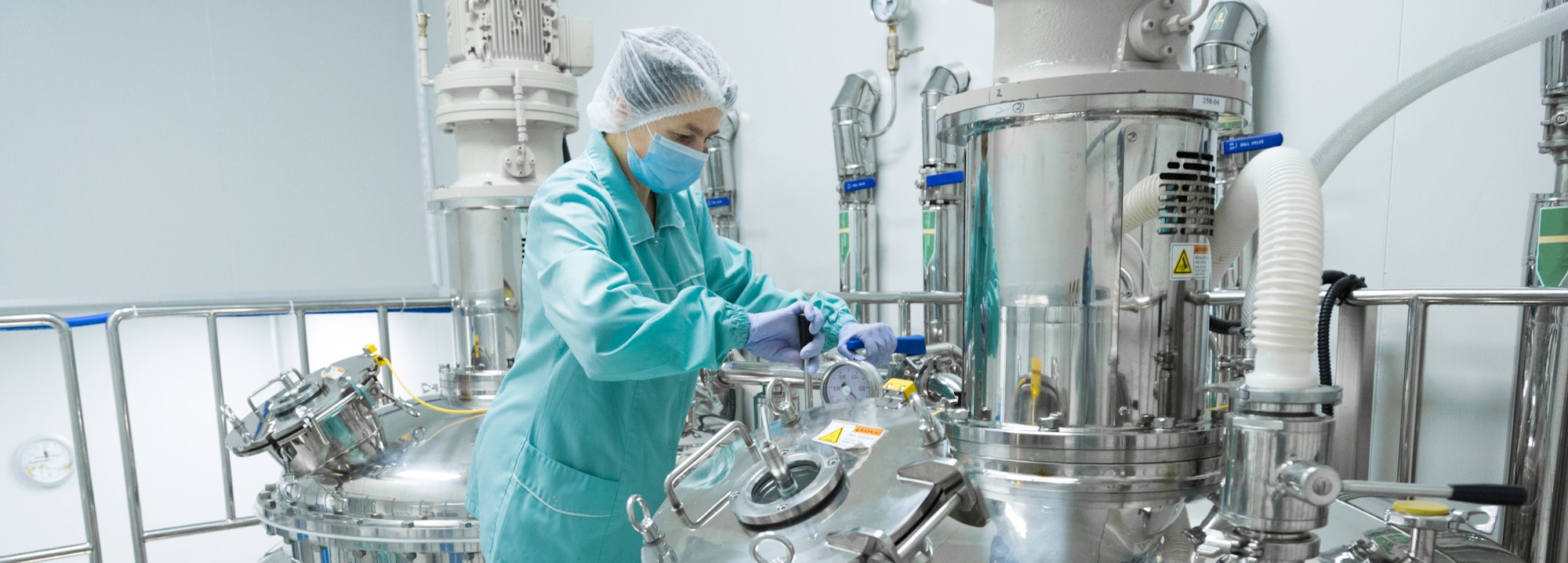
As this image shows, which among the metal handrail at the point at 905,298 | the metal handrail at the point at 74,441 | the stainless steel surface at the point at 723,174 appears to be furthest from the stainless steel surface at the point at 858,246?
the metal handrail at the point at 74,441

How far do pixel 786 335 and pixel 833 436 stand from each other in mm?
187

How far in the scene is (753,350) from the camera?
1.04 meters

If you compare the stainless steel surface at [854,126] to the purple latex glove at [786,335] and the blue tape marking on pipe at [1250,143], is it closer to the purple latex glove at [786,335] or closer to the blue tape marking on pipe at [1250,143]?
the blue tape marking on pipe at [1250,143]

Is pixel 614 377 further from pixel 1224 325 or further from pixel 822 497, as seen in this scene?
pixel 1224 325

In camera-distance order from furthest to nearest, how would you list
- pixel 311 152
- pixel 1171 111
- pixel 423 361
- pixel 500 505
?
pixel 423 361 → pixel 311 152 → pixel 500 505 → pixel 1171 111

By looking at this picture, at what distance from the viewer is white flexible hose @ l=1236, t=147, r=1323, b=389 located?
66cm

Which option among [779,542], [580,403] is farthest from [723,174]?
[779,542]

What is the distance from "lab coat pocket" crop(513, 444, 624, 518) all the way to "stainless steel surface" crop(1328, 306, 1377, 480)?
1.17 meters

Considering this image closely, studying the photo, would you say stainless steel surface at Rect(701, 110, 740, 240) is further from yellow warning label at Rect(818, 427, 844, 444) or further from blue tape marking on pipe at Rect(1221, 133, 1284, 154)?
yellow warning label at Rect(818, 427, 844, 444)

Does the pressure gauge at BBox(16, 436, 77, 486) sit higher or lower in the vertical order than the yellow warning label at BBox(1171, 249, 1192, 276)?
lower

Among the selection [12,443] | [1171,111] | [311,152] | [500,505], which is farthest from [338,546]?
[311,152]

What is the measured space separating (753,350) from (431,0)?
378 cm

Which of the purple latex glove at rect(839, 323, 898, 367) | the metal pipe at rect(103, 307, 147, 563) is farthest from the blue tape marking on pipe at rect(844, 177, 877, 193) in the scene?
the metal pipe at rect(103, 307, 147, 563)

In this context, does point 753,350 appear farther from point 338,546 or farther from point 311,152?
point 311,152
